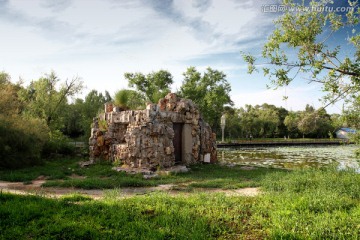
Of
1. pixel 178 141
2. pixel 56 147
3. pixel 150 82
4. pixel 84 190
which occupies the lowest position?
pixel 84 190

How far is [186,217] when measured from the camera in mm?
5984

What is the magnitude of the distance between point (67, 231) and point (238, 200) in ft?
14.0

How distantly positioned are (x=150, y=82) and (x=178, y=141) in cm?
2498

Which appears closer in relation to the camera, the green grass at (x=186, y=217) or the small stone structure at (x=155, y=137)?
the green grass at (x=186, y=217)

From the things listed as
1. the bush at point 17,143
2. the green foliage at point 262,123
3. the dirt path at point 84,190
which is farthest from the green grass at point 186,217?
the green foliage at point 262,123

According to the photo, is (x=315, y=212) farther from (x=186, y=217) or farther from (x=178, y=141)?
(x=178, y=141)

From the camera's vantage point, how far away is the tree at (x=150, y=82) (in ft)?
138

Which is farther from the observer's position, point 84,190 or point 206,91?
point 206,91

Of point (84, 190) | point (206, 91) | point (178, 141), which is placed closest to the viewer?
point (84, 190)

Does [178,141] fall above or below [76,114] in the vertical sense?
below

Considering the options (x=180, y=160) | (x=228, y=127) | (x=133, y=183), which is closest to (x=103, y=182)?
(x=133, y=183)


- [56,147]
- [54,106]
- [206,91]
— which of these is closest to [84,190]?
[56,147]

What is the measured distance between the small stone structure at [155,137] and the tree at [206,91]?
60.1ft

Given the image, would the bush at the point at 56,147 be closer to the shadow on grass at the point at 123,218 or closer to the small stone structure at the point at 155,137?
the small stone structure at the point at 155,137
